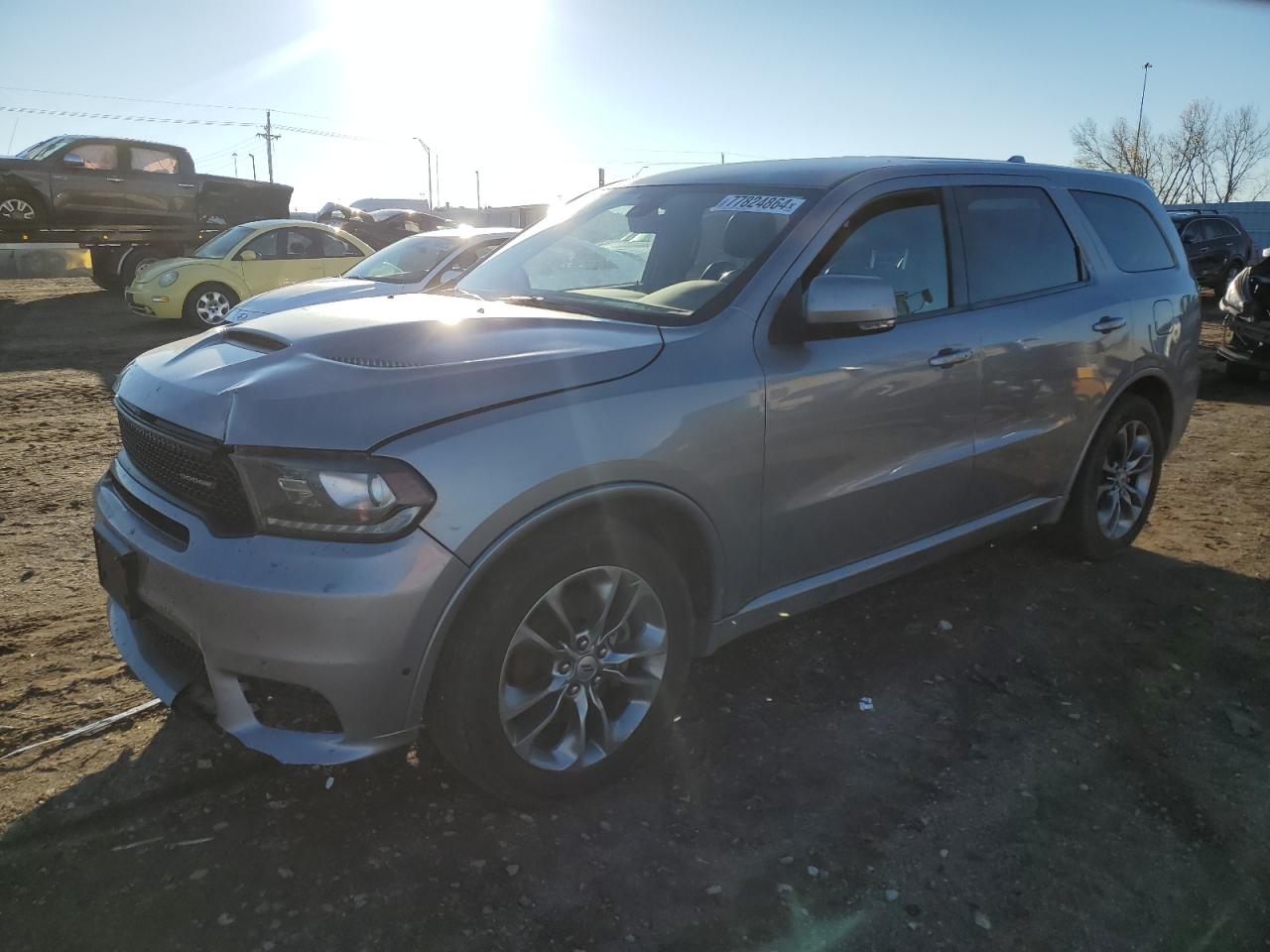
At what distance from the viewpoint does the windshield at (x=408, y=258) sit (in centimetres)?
922

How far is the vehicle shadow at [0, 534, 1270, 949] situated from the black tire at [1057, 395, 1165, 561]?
3.16 ft

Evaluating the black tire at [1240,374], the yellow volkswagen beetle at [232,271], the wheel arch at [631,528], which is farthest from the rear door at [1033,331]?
the yellow volkswagen beetle at [232,271]

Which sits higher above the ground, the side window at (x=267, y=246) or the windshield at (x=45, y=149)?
the windshield at (x=45, y=149)

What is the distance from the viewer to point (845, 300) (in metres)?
2.91

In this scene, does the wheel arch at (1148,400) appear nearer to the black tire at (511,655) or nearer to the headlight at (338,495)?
the black tire at (511,655)

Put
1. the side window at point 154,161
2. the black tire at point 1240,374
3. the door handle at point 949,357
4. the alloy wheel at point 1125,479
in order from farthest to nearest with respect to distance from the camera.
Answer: the side window at point 154,161 < the black tire at point 1240,374 < the alloy wheel at point 1125,479 < the door handle at point 949,357

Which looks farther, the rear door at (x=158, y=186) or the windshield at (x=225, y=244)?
the rear door at (x=158, y=186)

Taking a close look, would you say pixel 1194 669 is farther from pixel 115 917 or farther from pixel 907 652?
pixel 115 917

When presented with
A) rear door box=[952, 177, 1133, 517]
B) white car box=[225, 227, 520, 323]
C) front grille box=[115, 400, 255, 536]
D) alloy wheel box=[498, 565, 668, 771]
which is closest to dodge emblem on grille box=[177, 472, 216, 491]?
front grille box=[115, 400, 255, 536]

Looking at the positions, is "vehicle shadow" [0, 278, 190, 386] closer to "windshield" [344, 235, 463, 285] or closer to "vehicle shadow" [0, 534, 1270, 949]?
"windshield" [344, 235, 463, 285]

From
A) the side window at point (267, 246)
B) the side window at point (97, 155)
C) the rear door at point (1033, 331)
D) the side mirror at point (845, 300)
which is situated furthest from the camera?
the side window at point (97, 155)

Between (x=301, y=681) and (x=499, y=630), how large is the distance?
0.48 m

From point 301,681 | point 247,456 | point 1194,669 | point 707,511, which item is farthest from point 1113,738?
point 247,456

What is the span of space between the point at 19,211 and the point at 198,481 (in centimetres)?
1750
